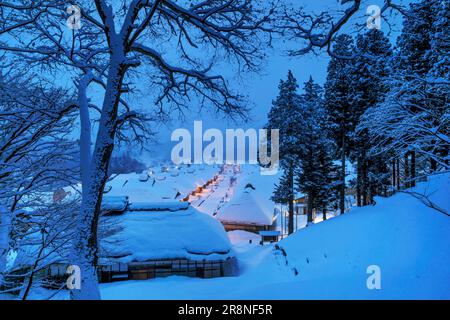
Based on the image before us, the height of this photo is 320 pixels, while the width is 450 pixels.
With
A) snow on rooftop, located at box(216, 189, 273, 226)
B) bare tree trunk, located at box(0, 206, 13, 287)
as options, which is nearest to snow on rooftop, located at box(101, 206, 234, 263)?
bare tree trunk, located at box(0, 206, 13, 287)

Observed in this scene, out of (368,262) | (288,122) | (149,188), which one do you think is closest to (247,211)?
(288,122)

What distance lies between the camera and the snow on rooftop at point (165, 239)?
11852 mm

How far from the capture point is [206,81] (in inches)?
211

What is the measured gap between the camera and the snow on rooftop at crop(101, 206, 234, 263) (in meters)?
11.9

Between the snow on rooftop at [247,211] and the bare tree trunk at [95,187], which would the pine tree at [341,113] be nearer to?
the snow on rooftop at [247,211]

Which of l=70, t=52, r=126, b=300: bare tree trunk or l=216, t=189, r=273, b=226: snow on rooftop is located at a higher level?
l=70, t=52, r=126, b=300: bare tree trunk

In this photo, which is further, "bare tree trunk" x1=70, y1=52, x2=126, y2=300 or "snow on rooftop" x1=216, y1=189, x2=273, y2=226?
"snow on rooftop" x1=216, y1=189, x2=273, y2=226

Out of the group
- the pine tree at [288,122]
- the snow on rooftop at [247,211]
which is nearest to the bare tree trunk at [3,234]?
the pine tree at [288,122]

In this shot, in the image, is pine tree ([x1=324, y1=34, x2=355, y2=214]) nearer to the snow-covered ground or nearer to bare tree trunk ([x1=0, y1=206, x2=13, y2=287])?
the snow-covered ground

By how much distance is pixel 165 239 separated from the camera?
12828 millimetres

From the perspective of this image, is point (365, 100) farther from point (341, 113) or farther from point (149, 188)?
point (149, 188)

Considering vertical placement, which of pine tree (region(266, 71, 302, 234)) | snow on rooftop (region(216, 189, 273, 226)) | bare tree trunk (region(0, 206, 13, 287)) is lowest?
snow on rooftop (region(216, 189, 273, 226))
